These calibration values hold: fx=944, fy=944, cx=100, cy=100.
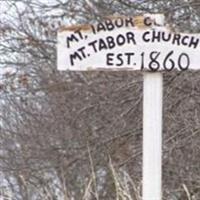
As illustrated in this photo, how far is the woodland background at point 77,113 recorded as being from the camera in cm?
655

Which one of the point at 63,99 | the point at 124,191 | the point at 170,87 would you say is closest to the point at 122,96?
the point at 170,87

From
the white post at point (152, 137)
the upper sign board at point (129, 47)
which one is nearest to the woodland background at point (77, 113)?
the white post at point (152, 137)

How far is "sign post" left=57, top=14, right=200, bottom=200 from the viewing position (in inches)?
147

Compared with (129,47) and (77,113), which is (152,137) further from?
(77,113)

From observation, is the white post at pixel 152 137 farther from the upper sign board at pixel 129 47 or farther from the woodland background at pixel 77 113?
the woodland background at pixel 77 113

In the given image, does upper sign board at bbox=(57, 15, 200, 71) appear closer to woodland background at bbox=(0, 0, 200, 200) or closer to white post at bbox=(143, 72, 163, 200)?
white post at bbox=(143, 72, 163, 200)

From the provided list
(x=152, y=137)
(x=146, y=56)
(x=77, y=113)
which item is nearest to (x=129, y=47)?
(x=146, y=56)

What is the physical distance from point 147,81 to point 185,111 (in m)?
2.87

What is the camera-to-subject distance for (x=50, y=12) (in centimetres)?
800

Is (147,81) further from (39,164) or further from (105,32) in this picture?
(39,164)

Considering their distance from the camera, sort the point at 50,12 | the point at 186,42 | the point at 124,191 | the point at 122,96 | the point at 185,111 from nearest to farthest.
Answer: the point at 186,42 → the point at 124,191 → the point at 185,111 → the point at 122,96 → the point at 50,12

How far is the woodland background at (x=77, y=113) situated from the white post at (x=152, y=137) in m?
1.92

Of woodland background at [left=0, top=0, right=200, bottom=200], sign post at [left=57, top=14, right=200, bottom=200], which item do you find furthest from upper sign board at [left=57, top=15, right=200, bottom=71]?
woodland background at [left=0, top=0, right=200, bottom=200]

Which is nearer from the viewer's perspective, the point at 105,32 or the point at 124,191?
the point at 105,32
